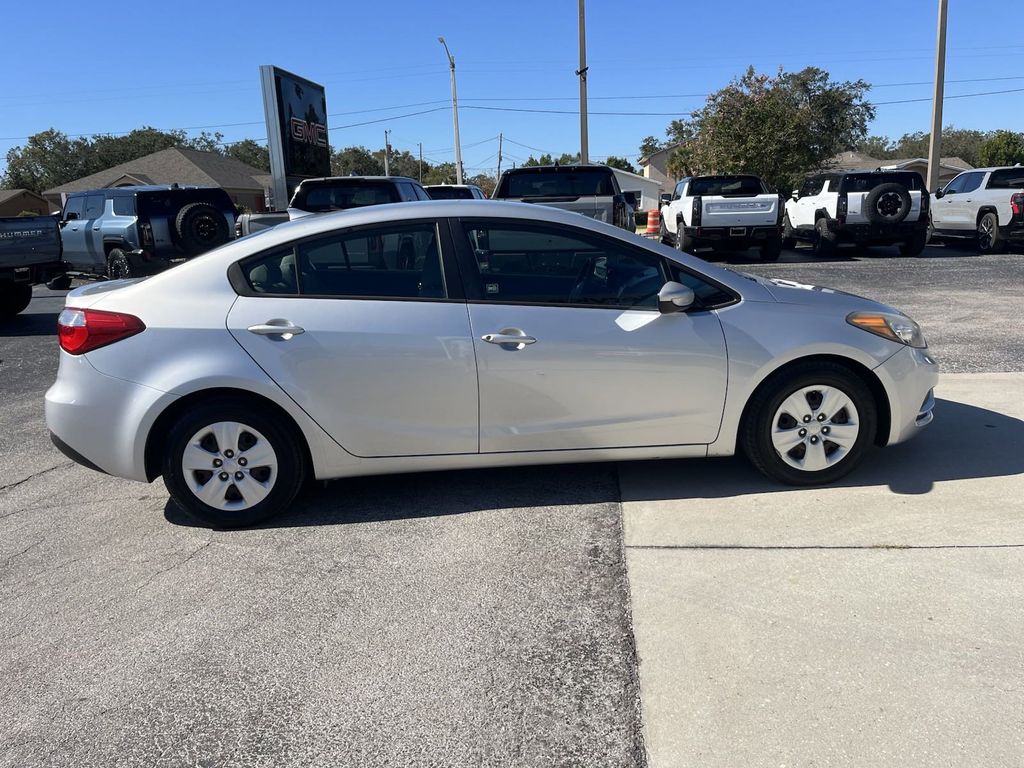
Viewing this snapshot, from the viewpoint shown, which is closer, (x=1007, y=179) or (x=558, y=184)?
(x=558, y=184)

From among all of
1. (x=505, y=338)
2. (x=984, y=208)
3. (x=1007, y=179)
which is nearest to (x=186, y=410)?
(x=505, y=338)

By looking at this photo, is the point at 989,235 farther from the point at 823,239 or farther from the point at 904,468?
the point at 904,468

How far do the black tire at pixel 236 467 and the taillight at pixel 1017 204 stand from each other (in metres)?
16.4

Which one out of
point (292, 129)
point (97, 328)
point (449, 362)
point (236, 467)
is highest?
point (292, 129)

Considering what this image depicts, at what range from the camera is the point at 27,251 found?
11.4 m

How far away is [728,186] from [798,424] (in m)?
13.7

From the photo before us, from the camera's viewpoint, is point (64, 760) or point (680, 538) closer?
point (64, 760)

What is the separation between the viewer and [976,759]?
243 centimetres

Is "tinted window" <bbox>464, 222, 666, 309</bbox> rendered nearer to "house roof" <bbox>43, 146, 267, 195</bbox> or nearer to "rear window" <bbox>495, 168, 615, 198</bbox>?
"rear window" <bbox>495, 168, 615, 198</bbox>

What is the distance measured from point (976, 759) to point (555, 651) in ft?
4.51

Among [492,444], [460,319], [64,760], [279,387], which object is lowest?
[64,760]

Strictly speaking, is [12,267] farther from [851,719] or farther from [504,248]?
[851,719]

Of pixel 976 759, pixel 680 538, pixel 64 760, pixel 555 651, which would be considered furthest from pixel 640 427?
pixel 64 760

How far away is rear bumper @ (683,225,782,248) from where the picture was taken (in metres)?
16.0
